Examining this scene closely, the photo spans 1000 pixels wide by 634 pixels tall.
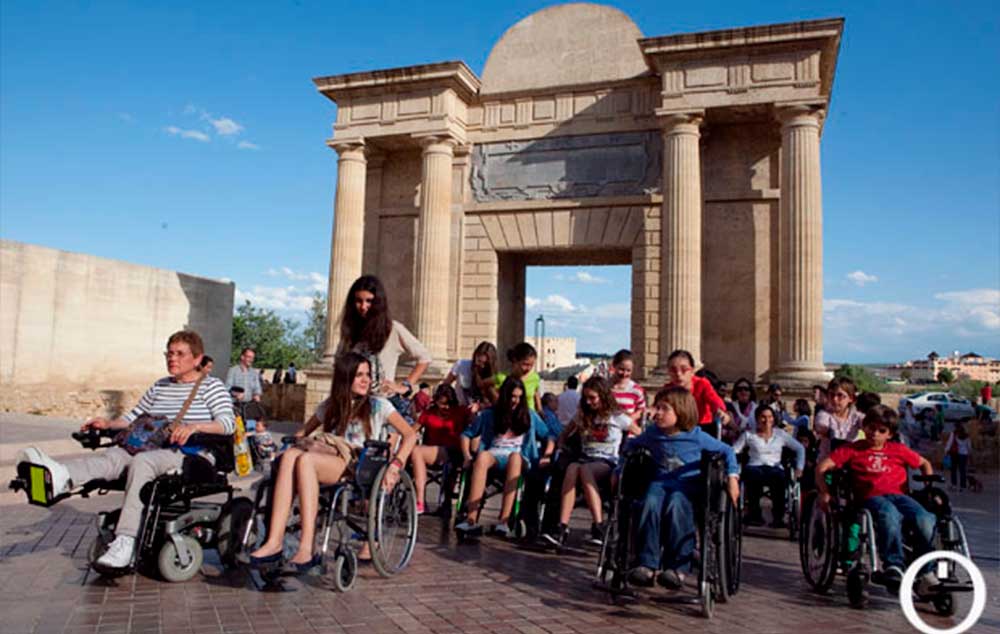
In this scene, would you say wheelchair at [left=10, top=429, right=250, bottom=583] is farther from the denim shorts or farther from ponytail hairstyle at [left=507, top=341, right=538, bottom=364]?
ponytail hairstyle at [left=507, top=341, right=538, bottom=364]

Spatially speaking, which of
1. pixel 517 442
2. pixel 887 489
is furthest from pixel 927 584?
pixel 517 442

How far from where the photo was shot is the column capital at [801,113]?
13.4 meters

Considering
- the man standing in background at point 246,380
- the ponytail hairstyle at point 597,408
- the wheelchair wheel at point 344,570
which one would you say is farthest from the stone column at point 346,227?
the wheelchair wheel at point 344,570

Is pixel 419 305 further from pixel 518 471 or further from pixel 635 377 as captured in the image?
pixel 518 471

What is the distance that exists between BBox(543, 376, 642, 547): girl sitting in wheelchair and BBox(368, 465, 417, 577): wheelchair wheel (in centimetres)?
127

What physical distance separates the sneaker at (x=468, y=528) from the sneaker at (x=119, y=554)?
255 cm

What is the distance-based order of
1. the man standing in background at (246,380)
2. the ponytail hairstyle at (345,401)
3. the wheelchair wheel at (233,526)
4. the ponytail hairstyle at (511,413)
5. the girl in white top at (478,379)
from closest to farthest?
the wheelchair wheel at (233,526)
the ponytail hairstyle at (345,401)
the ponytail hairstyle at (511,413)
the girl in white top at (478,379)
the man standing in background at (246,380)

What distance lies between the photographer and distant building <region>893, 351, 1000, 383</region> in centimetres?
12271

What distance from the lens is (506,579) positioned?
15.9ft

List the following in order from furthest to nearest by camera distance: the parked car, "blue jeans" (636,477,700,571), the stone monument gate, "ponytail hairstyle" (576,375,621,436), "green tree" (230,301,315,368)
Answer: "green tree" (230,301,315,368) < the parked car < the stone monument gate < "ponytail hairstyle" (576,375,621,436) < "blue jeans" (636,477,700,571)

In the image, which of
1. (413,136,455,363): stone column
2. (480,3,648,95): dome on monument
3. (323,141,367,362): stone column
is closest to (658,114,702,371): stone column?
(480,3,648,95): dome on monument

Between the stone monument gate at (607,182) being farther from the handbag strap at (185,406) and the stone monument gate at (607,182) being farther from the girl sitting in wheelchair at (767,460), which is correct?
the handbag strap at (185,406)

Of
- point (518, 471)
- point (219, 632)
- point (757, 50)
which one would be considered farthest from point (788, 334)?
point (219, 632)

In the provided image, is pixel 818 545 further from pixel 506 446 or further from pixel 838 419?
pixel 506 446
